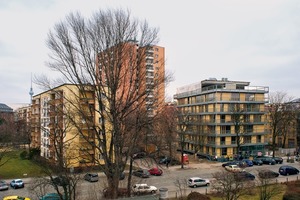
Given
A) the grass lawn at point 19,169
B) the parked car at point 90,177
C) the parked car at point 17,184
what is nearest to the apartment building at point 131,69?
the parked car at point 90,177

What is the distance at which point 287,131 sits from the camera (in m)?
69.0

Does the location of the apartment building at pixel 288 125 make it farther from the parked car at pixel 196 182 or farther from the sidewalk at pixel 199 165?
the parked car at pixel 196 182

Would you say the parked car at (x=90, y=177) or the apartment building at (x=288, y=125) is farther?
the apartment building at (x=288, y=125)

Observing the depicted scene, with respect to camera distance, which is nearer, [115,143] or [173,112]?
[115,143]

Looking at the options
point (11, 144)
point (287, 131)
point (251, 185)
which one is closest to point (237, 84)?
point (287, 131)

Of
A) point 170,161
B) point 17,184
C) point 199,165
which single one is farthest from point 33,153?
point 199,165

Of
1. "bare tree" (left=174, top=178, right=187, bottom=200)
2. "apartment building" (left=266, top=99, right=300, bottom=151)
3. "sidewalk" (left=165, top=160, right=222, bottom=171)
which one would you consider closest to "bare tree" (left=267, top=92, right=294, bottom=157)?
"apartment building" (left=266, top=99, right=300, bottom=151)

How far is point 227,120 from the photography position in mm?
51125

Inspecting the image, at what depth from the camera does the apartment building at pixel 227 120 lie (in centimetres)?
5044

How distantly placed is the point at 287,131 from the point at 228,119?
1078 inches

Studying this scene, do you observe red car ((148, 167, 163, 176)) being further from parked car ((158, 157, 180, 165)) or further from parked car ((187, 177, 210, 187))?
parked car ((158, 157, 180, 165))

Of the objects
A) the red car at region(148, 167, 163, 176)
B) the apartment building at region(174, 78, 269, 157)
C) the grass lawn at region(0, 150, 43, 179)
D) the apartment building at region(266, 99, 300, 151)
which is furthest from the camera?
the apartment building at region(266, 99, 300, 151)

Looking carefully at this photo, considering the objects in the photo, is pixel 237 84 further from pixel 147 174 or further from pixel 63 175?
pixel 63 175

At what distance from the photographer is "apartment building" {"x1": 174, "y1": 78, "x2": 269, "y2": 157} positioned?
165ft
